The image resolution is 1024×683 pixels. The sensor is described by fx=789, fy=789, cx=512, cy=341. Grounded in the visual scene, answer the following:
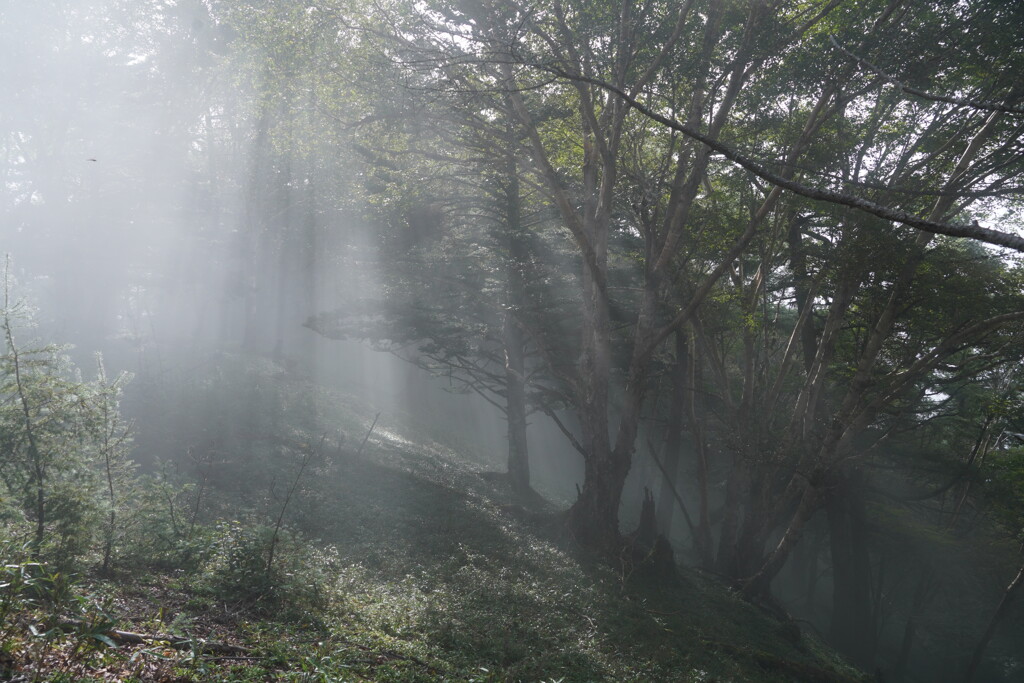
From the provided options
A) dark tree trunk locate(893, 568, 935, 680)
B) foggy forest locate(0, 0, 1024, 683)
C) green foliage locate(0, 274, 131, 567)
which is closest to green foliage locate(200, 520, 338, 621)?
foggy forest locate(0, 0, 1024, 683)

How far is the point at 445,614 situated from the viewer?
8.25 m

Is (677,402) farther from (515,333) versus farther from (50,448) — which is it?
(50,448)

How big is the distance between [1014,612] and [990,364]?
Answer: 12.1 m

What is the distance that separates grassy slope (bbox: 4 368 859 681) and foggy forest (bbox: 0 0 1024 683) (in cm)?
7

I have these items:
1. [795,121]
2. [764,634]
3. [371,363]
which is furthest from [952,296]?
[371,363]

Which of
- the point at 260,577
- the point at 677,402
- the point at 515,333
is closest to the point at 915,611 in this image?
the point at 677,402

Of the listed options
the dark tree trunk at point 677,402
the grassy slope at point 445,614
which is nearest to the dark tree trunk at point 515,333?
the grassy slope at point 445,614

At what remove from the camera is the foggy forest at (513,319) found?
6461 mm

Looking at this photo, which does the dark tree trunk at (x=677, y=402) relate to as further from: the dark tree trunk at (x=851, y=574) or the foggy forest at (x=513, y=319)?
the dark tree trunk at (x=851, y=574)

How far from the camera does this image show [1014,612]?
21.2 metres

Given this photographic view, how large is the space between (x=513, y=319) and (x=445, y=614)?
30.0ft

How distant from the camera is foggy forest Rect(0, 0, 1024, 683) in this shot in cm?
646

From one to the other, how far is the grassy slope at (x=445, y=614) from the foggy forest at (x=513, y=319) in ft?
0.22

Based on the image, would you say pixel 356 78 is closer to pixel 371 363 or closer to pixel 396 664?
pixel 396 664
